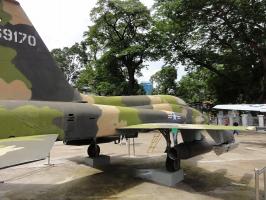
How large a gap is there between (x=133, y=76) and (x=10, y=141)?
41.2 m

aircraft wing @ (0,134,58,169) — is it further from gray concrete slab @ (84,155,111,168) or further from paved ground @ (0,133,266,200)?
gray concrete slab @ (84,155,111,168)

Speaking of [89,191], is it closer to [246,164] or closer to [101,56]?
[246,164]

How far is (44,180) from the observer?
11.9 metres

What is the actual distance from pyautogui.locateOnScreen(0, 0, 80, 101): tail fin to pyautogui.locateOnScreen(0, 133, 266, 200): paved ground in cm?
286

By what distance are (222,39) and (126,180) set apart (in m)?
32.7

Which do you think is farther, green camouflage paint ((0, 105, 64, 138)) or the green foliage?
the green foliage

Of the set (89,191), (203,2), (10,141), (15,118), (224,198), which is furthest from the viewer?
(203,2)

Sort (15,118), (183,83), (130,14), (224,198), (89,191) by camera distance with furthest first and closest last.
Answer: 1. (183,83)
2. (130,14)
3. (89,191)
4. (224,198)
5. (15,118)

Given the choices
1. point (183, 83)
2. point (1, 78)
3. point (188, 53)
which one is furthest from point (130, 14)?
point (1, 78)

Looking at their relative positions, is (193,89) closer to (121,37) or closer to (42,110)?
(121,37)

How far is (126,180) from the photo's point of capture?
11984 millimetres

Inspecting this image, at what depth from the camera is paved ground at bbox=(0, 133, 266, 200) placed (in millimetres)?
10023

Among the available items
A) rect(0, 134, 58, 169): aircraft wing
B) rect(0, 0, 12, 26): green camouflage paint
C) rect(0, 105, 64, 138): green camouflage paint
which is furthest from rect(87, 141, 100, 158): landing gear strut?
rect(0, 134, 58, 169): aircraft wing

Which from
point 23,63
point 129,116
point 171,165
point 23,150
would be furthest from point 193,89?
point 23,150
